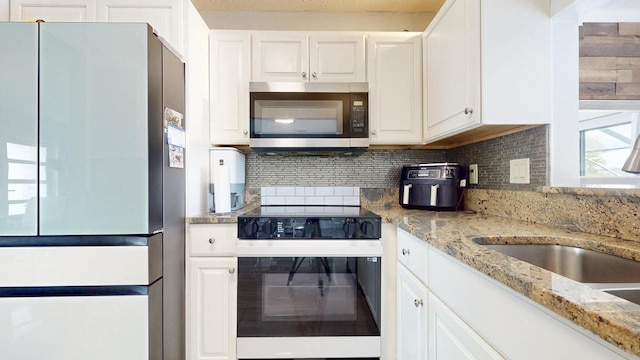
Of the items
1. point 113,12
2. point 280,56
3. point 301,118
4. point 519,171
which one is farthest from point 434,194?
point 113,12

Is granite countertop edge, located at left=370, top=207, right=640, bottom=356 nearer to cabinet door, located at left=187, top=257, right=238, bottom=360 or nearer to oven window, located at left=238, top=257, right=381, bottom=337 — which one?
oven window, located at left=238, top=257, right=381, bottom=337

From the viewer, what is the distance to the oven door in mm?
1529

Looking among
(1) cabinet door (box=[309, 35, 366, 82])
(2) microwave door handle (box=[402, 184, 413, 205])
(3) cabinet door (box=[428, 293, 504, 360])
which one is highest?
(1) cabinet door (box=[309, 35, 366, 82])

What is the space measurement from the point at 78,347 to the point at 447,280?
4.87 ft

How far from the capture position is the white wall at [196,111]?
1593 mm

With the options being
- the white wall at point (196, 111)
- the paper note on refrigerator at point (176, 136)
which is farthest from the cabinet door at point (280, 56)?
the paper note on refrigerator at point (176, 136)

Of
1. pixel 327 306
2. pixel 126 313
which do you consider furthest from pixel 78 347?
pixel 327 306

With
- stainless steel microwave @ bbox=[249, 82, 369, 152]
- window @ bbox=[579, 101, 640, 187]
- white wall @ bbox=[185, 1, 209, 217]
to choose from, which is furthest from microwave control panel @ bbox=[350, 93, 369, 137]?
window @ bbox=[579, 101, 640, 187]

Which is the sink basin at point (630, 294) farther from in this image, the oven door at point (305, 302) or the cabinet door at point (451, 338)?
the oven door at point (305, 302)

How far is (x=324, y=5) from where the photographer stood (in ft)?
7.00

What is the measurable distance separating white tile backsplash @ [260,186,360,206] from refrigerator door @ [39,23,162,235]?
1.00 m

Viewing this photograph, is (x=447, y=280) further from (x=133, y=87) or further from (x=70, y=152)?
(x=70, y=152)

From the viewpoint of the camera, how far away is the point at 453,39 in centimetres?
147

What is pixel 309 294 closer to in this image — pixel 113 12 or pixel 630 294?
pixel 630 294
